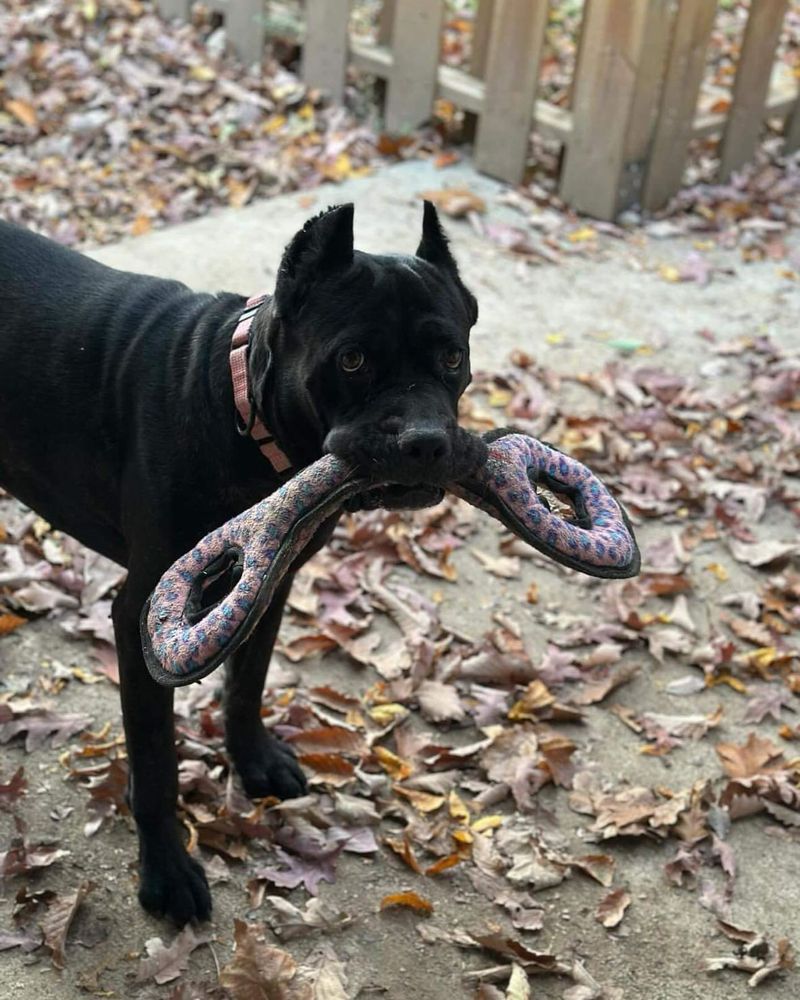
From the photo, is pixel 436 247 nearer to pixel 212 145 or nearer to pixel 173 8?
pixel 212 145

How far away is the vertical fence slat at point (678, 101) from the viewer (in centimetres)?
709

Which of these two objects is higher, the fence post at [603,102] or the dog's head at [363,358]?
the dog's head at [363,358]

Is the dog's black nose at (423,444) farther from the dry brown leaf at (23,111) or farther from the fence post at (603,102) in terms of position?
the dry brown leaf at (23,111)

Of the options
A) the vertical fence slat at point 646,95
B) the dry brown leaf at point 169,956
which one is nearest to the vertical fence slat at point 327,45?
the vertical fence slat at point 646,95

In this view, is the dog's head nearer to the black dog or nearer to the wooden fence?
the black dog

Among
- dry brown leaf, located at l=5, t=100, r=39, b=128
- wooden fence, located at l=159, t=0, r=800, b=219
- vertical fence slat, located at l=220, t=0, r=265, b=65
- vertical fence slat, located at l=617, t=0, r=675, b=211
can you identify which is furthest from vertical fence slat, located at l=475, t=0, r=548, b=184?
dry brown leaf, located at l=5, t=100, r=39, b=128

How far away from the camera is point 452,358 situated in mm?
2938

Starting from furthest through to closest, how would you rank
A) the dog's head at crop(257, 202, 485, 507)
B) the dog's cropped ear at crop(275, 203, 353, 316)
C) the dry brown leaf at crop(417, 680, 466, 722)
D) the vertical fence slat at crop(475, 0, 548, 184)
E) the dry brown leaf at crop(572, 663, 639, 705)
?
the vertical fence slat at crop(475, 0, 548, 184) < the dry brown leaf at crop(572, 663, 639, 705) < the dry brown leaf at crop(417, 680, 466, 722) < the dog's cropped ear at crop(275, 203, 353, 316) < the dog's head at crop(257, 202, 485, 507)

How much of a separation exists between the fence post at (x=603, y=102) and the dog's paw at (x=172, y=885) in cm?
522

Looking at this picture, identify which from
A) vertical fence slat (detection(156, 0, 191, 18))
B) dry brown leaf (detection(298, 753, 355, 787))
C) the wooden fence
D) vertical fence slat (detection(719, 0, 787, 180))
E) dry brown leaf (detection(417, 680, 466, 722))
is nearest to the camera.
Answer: dry brown leaf (detection(298, 753, 355, 787))

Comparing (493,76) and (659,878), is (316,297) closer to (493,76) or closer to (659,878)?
(659,878)

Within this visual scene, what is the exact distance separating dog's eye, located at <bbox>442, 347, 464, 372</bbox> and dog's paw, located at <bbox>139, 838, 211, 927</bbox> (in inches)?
57.6

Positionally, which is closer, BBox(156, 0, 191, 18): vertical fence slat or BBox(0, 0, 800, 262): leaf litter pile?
BBox(0, 0, 800, 262): leaf litter pile

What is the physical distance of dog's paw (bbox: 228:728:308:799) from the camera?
3766 millimetres
